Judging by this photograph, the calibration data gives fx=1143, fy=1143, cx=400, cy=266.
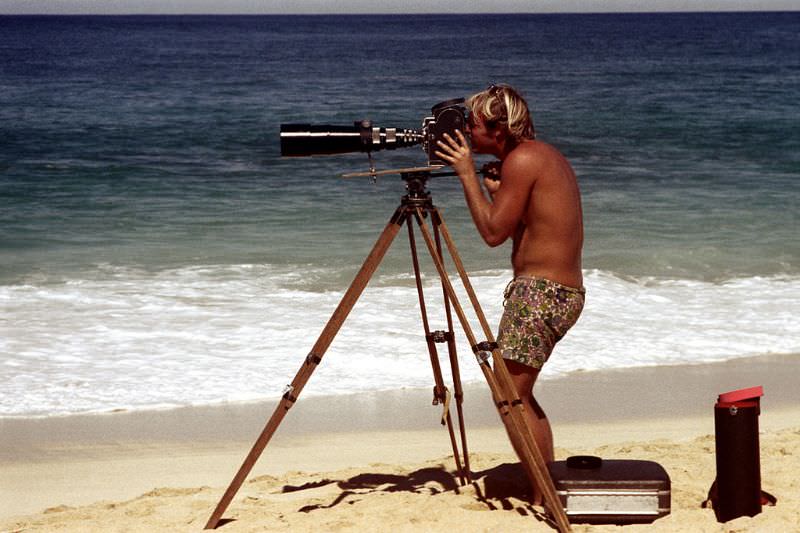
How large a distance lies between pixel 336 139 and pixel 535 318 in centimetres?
83

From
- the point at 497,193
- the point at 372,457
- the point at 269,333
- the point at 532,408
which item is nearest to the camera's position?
the point at 497,193

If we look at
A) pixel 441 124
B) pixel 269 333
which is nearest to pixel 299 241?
pixel 269 333

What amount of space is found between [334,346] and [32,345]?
177 cm

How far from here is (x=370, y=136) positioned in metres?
3.47

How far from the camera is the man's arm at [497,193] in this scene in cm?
341

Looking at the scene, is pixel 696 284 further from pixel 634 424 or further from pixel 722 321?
pixel 634 424

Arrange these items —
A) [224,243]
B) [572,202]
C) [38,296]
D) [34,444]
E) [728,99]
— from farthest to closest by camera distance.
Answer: [728,99] < [224,243] < [38,296] < [34,444] < [572,202]

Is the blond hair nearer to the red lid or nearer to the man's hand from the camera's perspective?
the man's hand

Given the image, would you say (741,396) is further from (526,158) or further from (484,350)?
(526,158)

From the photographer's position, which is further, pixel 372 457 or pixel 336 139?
pixel 372 457

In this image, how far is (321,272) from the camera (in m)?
9.15

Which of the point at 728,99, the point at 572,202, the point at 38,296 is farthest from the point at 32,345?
the point at 728,99

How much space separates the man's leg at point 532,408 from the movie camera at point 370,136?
0.71 meters

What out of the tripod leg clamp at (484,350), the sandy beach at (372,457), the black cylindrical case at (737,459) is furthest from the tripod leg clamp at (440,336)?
the black cylindrical case at (737,459)
